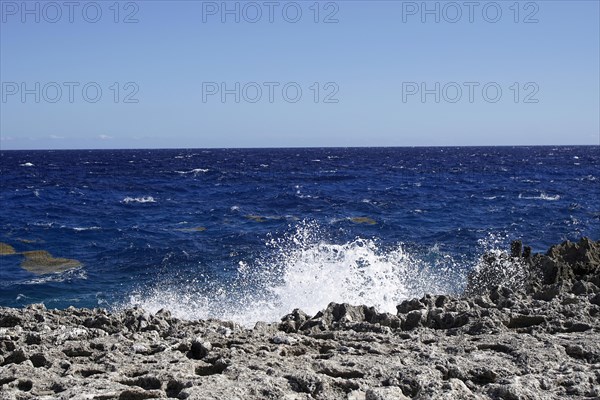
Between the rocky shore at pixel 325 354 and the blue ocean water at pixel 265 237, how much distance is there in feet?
15.4

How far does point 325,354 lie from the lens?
6.14 m

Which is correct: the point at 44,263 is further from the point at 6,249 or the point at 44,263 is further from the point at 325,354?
the point at 325,354

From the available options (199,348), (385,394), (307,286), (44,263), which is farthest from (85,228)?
(385,394)

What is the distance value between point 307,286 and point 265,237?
27.6 ft

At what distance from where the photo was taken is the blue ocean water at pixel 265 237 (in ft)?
47.0

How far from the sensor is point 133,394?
5.03 metres

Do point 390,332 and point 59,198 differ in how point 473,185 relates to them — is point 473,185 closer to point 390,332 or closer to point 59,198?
point 59,198

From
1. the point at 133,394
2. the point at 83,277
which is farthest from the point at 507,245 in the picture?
the point at 133,394

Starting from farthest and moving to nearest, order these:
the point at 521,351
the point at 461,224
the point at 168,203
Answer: the point at 168,203
the point at 461,224
the point at 521,351

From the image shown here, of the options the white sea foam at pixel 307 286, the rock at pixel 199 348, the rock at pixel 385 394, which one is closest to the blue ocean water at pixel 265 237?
the white sea foam at pixel 307 286

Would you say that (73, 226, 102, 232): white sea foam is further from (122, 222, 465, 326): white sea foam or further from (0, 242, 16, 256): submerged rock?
(122, 222, 465, 326): white sea foam

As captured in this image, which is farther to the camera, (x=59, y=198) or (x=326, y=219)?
(x=59, y=198)

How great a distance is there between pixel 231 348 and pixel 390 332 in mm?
1891

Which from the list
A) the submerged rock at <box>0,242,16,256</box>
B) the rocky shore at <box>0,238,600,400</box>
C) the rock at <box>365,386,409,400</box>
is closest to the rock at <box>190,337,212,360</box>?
the rocky shore at <box>0,238,600,400</box>
